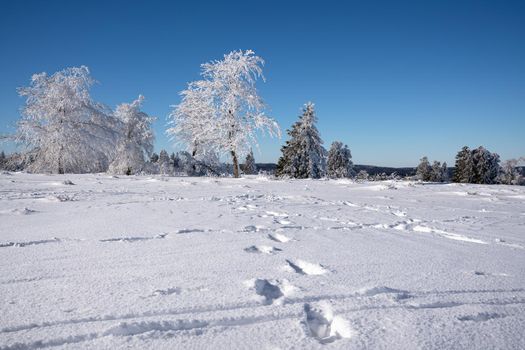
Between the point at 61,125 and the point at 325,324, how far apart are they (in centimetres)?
1765

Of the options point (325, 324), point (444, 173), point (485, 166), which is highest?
point (485, 166)

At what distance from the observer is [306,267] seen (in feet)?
7.18

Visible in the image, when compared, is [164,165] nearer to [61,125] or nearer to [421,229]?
[61,125]

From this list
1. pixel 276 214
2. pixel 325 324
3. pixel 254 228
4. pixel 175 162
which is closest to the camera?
pixel 325 324

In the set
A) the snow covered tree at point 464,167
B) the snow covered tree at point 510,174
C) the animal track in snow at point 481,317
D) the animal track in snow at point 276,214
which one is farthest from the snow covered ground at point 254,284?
the snow covered tree at point 510,174

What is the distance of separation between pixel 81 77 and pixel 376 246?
58.2 ft

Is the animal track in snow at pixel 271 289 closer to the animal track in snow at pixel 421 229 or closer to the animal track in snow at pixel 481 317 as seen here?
the animal track in snow at pixel 481 317

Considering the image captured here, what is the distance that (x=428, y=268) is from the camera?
7.06 feet

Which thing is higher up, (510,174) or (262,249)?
(510,174)

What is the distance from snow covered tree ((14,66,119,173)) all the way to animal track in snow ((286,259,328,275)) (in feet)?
54.7

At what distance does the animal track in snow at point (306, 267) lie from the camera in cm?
207

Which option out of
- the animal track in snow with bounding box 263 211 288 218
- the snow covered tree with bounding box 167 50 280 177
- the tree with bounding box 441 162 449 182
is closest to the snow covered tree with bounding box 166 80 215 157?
the snow covered tree with bounding box 167 50 280 177

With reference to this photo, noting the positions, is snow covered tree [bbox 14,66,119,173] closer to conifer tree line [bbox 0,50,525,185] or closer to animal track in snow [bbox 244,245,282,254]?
conifer tree line [bbox 0,50,525,185]

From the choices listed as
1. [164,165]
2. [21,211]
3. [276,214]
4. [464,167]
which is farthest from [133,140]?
[464,167]
